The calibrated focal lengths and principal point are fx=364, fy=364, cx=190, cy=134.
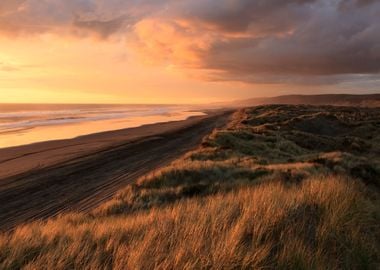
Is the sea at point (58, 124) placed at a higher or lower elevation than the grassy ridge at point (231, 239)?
lower

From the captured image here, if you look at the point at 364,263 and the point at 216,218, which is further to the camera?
the point at 216,218

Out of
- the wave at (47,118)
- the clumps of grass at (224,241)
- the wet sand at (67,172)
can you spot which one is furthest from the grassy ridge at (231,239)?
the wave at (47,118)

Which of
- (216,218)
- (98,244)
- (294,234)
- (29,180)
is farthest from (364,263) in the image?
(29,180)

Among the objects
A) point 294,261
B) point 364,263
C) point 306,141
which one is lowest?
point 306,141

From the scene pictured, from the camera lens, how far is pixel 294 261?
12.9ft

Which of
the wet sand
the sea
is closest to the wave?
the sea

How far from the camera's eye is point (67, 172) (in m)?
18.4

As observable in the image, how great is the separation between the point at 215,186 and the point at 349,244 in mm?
6513

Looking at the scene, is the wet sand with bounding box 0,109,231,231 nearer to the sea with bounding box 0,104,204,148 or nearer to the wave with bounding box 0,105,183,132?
the sea with bounding box 0,104,204,148

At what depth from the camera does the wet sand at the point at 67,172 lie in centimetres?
1245

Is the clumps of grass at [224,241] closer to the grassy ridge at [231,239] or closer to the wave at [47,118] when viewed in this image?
the grassy ridge at [231,239]

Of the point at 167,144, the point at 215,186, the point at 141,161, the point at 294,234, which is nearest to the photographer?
the point at 294,234

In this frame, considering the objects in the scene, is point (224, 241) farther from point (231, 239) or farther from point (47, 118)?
point (47, 118)

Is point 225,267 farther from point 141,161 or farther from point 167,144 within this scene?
point 167,144
